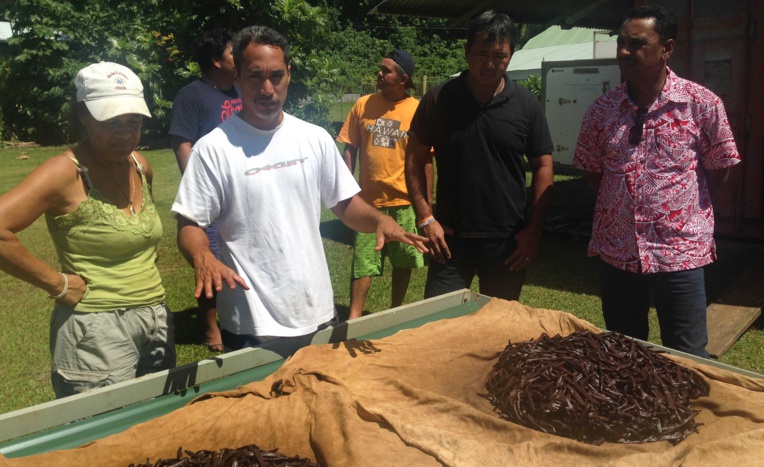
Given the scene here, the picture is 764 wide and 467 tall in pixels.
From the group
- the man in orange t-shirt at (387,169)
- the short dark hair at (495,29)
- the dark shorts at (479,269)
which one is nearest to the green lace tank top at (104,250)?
the dark shorts at (479,269)

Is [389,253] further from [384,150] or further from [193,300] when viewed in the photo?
[193,300]

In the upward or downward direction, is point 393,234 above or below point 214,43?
below

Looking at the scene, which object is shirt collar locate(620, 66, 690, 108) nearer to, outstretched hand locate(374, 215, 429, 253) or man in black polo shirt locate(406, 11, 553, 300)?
man in black polo shirt locate(406, 11, 553, 300)

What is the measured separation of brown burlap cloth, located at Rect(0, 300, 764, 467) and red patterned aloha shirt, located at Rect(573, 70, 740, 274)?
65 centimetres

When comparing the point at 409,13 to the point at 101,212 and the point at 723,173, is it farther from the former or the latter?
the point at 101,212

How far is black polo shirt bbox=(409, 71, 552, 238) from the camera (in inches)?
154

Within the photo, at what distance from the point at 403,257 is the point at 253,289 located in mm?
2716

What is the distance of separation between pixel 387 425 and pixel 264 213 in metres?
0.98

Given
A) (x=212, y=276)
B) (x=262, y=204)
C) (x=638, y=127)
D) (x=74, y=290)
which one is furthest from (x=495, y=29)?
(x=74, y=290)

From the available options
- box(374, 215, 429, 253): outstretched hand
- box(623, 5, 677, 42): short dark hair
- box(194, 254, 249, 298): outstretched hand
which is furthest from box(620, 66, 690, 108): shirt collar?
box(194, 254, 249, 298): outstretched hand

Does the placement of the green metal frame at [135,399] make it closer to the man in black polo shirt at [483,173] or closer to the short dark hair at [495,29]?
the man in black polo shirt at [483,173]

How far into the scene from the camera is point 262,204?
292 centimetres

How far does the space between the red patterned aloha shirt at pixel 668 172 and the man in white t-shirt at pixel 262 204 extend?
1.15 m

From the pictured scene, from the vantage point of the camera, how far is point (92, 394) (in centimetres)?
253
